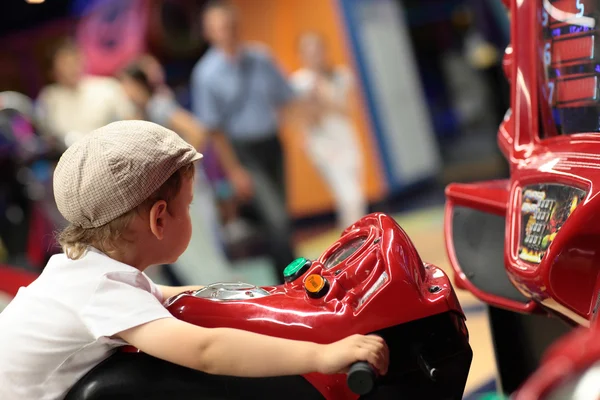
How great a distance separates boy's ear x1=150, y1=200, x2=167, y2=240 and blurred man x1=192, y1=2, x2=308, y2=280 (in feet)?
9.09

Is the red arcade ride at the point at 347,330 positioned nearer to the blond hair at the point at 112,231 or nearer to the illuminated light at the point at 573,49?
the blond hair at the point at 112,231

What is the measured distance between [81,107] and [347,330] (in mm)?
3467

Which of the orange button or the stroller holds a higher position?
the orange button

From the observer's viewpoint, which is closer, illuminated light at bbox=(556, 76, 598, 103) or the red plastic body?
the red plastic body

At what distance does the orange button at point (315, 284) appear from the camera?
1193mm

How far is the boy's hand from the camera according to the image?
3.44 feet

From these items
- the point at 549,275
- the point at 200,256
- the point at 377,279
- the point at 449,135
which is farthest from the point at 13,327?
the point at 449,135

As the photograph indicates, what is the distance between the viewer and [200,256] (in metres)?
4.05

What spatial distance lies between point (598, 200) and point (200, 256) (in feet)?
10.1

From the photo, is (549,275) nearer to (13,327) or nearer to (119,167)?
(119,167)

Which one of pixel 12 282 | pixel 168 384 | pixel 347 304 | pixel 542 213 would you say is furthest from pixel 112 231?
pixel 12 282

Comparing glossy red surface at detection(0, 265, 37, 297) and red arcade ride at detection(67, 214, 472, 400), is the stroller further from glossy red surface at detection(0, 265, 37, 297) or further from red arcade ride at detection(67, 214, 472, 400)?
red arcade ride at detection(67, 214, 472, 400)

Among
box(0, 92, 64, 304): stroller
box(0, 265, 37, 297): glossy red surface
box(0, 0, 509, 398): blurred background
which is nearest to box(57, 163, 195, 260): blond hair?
box(0, 265, 37, 297): glossy red surface

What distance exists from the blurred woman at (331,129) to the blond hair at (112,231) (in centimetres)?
416
